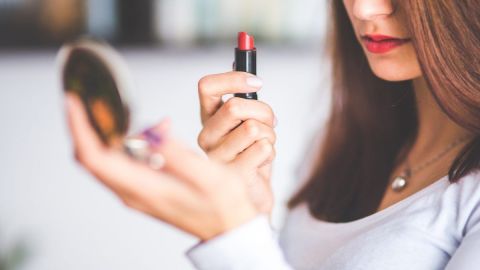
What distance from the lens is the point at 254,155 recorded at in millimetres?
560

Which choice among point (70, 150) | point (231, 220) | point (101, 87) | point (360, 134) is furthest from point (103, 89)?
point (70, 150)

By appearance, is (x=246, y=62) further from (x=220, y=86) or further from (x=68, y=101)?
(x=68, y=101)

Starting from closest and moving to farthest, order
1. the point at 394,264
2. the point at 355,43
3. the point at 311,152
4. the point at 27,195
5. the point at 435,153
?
the point at 394,264 → the point at 435,153 → the point at 355,43 → the point at 311,152 → the point at 27,195

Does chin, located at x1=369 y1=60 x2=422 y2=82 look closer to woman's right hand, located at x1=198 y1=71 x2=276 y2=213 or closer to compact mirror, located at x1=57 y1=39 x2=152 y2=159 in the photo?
woman's right hand, located at x1=198 y1=71 x2=276 y2=213

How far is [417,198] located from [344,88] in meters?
0.29

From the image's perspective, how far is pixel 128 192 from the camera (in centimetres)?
40

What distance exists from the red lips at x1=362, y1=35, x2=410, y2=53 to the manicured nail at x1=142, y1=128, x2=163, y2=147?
35 centimetres

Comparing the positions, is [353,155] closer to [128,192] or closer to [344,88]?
[344,88]

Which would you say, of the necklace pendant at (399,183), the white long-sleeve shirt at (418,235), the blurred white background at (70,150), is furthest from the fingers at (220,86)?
the blurred white background at (70,150)

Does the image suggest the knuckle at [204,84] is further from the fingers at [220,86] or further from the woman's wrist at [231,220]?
the woman's wrist at [231,220]

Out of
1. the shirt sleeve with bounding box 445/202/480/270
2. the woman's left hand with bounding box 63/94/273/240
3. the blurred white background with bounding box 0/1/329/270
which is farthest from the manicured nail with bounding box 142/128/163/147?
the blurred white background with bounding box 0/1/329/270

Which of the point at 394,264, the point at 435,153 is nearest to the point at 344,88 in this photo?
the point at 435,153

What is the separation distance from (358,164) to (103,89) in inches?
22.0

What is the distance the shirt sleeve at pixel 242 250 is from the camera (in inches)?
17.3
